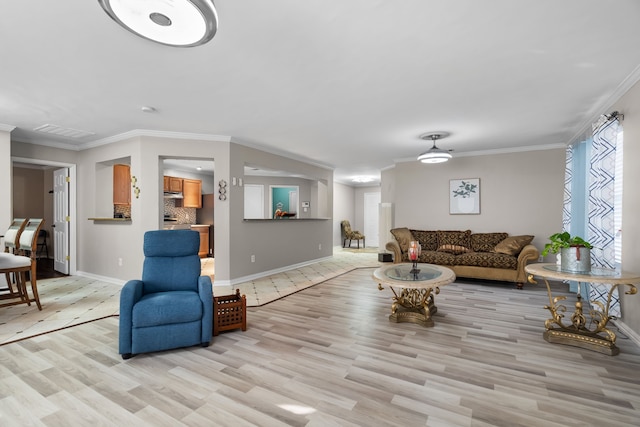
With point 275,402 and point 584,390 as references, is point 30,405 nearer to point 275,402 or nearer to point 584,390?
point 275,402

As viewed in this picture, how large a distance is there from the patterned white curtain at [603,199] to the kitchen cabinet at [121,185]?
22.8ft

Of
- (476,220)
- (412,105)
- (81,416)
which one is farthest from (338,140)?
(81,416)

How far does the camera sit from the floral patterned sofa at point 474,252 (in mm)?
4758

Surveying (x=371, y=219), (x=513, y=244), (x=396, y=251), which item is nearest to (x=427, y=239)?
(x=396, y=251)

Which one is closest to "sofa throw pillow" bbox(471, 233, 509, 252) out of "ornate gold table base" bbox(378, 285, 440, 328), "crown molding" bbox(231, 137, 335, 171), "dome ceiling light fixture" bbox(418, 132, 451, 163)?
→ "dome ceiling light fixture" bbox(418, 132, 451, 163)

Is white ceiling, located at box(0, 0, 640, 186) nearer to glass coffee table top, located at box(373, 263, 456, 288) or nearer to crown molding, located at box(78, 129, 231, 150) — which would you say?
crown molding, located at box(78, 129, 231, 150)

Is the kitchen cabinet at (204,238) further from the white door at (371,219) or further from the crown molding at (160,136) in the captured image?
the white door at (371,219)

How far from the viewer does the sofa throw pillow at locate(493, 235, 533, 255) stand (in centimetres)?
500

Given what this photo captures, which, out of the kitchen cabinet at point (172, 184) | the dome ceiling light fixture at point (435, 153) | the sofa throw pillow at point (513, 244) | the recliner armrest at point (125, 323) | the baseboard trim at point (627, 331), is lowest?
the baseboard trim at point (627, 331)

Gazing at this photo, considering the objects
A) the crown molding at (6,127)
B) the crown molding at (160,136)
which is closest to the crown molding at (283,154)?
the crown molding at (160,136)

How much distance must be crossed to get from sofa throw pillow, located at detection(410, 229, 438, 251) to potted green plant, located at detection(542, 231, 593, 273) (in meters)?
3.09

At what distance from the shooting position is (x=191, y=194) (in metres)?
7.99

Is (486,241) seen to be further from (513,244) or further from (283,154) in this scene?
(283,154)

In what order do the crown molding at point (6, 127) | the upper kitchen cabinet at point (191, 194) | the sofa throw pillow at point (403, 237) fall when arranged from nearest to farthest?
the crown molding at point (6, 127) < the sofa throw pillow at point (403, 237) < the upper kitchen cabinet at point (191, 194)
